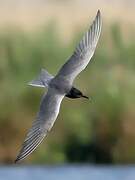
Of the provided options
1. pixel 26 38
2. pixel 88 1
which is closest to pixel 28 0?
pixel 88 1

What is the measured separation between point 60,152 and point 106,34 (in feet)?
2.50

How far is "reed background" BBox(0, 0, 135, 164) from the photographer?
221 inches

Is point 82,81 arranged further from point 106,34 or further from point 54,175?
point 54,175

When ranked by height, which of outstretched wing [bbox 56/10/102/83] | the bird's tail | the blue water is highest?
outstretched wing [bbox 56/10/102/83]

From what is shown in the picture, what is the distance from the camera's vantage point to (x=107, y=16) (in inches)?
250

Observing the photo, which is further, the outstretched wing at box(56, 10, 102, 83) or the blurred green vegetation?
the blurred green vegetation

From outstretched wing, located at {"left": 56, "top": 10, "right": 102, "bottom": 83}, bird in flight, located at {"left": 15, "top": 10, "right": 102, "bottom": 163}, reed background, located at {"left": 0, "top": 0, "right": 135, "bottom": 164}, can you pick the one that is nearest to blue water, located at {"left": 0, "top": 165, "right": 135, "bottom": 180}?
reed background, located at {"left": 0, "top": 0, "right": 135, "bottom": 164}

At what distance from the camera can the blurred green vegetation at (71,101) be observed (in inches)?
221

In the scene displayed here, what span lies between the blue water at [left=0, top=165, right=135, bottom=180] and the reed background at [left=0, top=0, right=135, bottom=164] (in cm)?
15

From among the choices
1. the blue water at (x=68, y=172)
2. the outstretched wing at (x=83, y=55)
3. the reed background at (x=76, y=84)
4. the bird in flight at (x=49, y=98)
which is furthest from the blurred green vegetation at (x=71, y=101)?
the bird in flight at (x=49, y=98)

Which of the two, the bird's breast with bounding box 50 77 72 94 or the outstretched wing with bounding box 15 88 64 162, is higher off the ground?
the bird's breast with bounding box 50 77 72 94

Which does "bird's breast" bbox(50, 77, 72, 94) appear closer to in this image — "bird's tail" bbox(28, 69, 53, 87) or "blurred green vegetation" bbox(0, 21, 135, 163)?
"bird's tail" bbox(28, 69, 53, 87)

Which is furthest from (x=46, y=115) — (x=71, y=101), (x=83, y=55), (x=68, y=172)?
(x=71, y=101)

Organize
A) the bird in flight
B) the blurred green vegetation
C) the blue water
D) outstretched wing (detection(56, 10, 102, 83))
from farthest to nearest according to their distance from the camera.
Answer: the blurred green vegetation → the blue water → outstretched wing (detection(56, 10, 102, 83)) → the bird in flight
